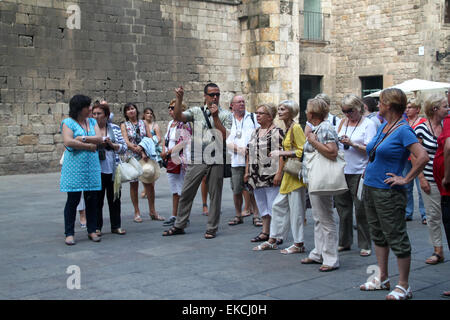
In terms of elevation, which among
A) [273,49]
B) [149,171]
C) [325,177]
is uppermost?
[273,49]

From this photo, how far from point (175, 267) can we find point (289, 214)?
151cm

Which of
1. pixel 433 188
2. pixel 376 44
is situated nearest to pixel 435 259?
pixel 433 188

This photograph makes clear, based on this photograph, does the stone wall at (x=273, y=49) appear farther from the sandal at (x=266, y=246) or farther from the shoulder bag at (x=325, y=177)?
the shoulder bag at (x=325, y=177)

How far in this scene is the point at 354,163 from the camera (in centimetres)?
641

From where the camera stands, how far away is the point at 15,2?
14.5 meters

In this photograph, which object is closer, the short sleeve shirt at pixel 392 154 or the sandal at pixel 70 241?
the short sleeve shirt at pixel 392 154

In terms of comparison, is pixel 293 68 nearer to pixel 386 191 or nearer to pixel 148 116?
pixel 148 116

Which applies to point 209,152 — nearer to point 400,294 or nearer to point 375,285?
point 375,285

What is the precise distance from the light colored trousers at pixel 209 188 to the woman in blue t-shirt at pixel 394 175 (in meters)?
2.78

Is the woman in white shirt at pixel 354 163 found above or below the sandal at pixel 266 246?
above

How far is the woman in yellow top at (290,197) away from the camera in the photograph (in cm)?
621

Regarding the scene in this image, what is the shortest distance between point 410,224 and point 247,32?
1248cm

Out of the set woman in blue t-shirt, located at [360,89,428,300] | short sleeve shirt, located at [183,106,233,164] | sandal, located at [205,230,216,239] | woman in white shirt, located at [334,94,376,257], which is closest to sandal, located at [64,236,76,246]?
sandal, located at [205,230,216,239]

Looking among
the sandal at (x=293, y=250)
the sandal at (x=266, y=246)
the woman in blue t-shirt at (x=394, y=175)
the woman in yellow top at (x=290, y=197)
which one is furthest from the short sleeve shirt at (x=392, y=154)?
the sandal at (x=266, y=246)
